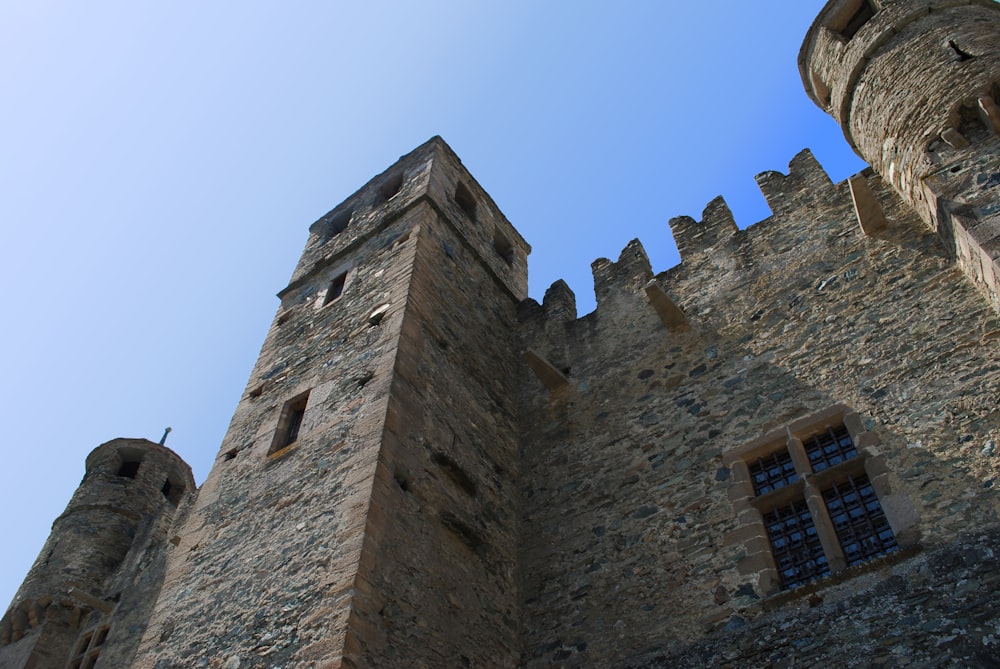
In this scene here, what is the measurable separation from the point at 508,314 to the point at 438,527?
4.84 metres

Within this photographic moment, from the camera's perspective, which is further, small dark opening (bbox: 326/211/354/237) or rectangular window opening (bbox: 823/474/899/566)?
small dark opening (bbox: 326/211/354/237)

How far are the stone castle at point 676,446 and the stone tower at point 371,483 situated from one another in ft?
0.11

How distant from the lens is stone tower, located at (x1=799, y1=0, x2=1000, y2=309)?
721cm

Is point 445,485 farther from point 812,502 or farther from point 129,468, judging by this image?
point 129,468

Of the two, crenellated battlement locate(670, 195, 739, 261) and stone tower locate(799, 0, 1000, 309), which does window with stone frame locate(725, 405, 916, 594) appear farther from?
crenellated battlement locate(670, 195, 739, 261)

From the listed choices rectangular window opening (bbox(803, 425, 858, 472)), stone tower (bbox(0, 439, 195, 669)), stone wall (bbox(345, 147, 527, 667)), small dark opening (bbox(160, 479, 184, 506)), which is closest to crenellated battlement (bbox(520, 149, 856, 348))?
stone wall (bbox(345, 147, 527, 667))

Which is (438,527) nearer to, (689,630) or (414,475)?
(414,475)

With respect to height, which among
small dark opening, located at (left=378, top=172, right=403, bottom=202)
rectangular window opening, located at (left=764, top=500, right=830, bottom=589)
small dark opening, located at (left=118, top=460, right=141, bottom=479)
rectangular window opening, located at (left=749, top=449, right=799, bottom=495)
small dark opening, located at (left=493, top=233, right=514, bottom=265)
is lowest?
rectangular window opening, located at (left=764, top=500, right=830, bottom=589)

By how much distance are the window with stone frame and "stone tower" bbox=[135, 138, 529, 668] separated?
8.00ft

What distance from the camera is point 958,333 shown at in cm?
721

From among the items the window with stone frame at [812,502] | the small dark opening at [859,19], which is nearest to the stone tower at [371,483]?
the window with stone frame at [812,502]

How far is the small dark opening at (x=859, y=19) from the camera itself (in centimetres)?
977

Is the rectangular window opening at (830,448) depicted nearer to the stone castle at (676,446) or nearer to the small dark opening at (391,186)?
the stone castle at (676,446)

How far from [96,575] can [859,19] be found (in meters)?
13.2
